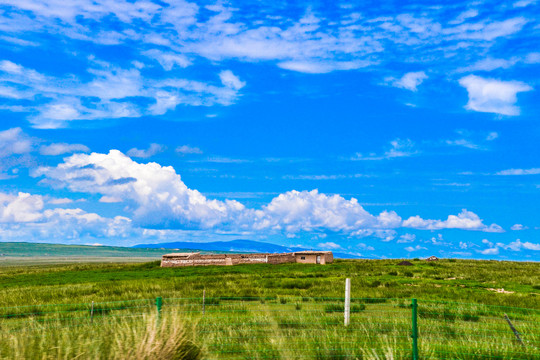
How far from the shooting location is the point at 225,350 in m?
9.38

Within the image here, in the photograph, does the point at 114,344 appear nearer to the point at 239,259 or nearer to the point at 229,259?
the point at 229,259

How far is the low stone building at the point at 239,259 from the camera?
62406 millimetres

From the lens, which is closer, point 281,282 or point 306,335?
point 306,335

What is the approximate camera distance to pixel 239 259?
2530 inches

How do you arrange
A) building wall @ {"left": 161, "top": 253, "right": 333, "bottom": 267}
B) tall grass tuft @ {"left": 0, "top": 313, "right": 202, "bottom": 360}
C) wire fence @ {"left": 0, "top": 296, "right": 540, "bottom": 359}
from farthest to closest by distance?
building wall @ {"left": 161, "top": 253, "right": 333, "bottom": 267}, wire fence @ {"left": 0, "top": 296, "right": 540, "bottom": 359}, tall grass tuft @ {"left": 0, "top": 313, "right": 202, "bottom": 360}

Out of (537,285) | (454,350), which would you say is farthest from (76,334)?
(537,285)

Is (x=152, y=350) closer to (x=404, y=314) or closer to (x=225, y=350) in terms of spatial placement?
(x=225, y=350)

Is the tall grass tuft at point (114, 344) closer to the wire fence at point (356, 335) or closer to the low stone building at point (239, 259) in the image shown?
the wire fence at point (356, 335)

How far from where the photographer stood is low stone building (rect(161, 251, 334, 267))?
6241 centimetres

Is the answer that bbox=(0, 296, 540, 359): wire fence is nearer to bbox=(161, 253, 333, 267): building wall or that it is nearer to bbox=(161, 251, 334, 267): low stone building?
bbox=(161, 253, 333, 267): building wall

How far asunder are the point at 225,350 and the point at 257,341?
3.19 feet

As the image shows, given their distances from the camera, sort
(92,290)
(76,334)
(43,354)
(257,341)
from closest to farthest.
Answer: (43,354), (76,334), (257,341), (92,290)

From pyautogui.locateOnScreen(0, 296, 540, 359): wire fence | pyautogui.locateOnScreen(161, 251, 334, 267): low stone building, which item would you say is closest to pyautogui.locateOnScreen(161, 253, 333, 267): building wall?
pyautogui.locateOnScreen(161, 251, 334, 267): low stone building

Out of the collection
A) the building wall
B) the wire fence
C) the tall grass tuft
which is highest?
the tall grass tuft
